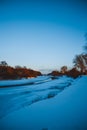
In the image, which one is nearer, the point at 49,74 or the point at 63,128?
the point at 63,128

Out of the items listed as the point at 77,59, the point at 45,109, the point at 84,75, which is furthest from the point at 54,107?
the point at 77,59

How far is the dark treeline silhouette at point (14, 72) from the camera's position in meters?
4.57

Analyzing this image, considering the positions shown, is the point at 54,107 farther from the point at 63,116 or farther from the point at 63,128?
the point at 63,128

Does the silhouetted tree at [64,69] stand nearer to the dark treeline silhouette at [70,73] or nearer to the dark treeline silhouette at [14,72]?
the dark treeline silhouette at [70,73]

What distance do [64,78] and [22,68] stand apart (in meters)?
1.28

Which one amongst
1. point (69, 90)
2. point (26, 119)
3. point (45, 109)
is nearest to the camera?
point (26, 119)

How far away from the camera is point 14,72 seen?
4.62 meters

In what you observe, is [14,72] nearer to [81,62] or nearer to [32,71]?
[32,71]

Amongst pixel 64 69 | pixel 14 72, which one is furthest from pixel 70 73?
pixel 14 72

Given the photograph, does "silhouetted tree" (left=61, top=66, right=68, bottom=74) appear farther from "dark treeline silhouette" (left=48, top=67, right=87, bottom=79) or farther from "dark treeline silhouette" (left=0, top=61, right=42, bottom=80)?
"dark treeline silhouette" (left=0, top=61, right=42, bottom=80)

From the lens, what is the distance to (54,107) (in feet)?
13.9

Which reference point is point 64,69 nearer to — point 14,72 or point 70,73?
point 70,73

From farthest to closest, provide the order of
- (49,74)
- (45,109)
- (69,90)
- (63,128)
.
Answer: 1. (69,90)
2. (49,74)
3. (45,109)
4. (63,128)

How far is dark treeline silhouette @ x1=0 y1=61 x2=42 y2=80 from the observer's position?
4.57m
